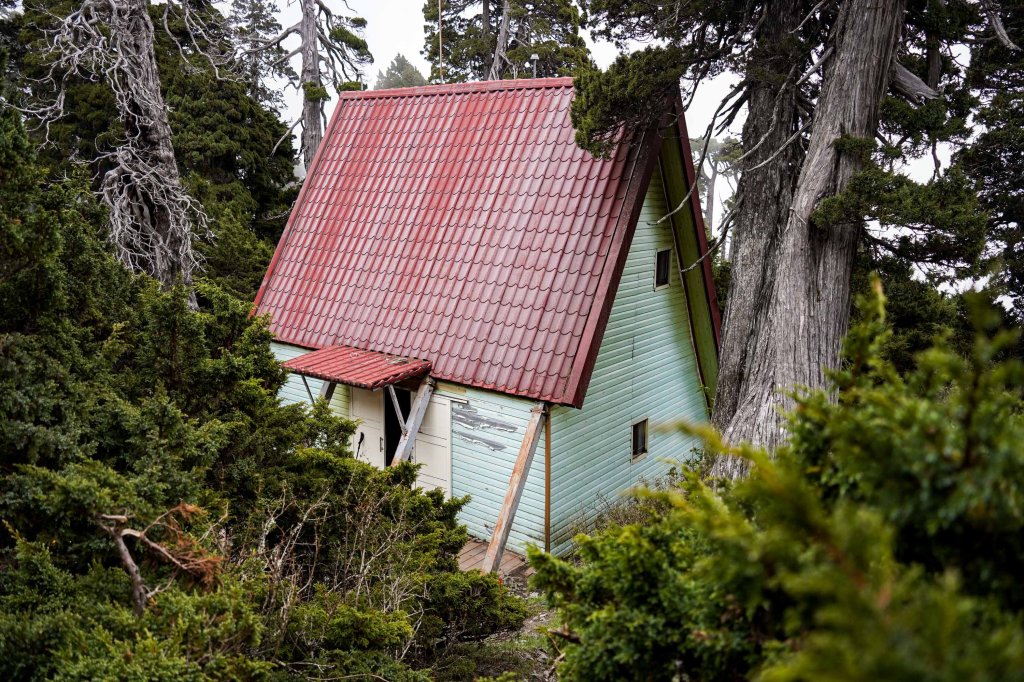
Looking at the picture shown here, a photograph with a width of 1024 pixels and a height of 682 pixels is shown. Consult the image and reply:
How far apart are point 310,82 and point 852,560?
18.7 metres

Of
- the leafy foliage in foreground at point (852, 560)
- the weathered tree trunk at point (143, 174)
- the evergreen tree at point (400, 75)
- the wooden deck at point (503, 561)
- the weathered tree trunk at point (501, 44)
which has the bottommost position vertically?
the wooden deck at point (503, 561)

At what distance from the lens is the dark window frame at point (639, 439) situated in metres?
10.5

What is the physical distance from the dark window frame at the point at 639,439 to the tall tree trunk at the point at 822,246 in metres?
2.33

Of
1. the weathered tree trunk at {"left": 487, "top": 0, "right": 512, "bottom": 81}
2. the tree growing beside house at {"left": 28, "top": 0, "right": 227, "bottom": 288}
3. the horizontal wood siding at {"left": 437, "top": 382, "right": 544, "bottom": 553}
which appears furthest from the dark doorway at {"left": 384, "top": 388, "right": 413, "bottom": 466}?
the weathered tree trunk at {"left": 487, "top": 0, "right": 512, "bottom": 81}

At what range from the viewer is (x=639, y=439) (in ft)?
35.2

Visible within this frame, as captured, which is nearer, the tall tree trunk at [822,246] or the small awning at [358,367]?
the tall tree trunk at [822,246]

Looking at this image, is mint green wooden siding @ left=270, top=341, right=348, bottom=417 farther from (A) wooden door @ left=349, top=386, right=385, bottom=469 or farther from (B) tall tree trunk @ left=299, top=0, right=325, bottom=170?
(B) tall tree trunk @ left=299, top=0, right=325, bottom=170

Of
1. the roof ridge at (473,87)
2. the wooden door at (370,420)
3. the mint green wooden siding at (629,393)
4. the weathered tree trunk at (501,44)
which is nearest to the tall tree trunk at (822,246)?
the mint green wooden siding at (629,393)

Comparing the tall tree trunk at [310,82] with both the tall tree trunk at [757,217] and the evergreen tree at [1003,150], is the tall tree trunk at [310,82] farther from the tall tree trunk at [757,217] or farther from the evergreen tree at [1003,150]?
the evergreen tree at [1003,150]

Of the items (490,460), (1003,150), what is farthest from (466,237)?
(1003,150)

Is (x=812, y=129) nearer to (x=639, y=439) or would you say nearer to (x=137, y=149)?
(x=639, y=439)

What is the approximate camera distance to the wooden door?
10555 millimetres

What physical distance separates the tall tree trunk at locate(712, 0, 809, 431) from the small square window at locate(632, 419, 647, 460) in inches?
50.6

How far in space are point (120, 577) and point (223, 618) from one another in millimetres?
791
